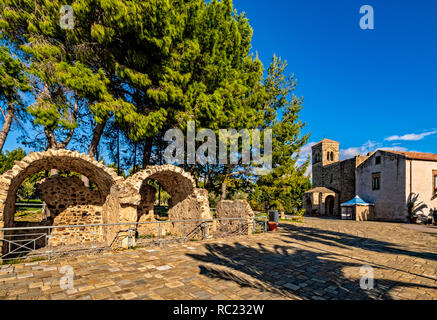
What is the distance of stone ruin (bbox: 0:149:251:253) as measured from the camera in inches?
346

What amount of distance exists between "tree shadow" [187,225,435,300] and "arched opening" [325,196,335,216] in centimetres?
2534

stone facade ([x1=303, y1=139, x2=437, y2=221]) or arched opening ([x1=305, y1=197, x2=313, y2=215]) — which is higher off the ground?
stone facade ([x1=303, y1=139, x2=437, y2=221])

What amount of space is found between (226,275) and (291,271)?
181 centimetres

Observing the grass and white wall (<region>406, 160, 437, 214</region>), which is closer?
the grass

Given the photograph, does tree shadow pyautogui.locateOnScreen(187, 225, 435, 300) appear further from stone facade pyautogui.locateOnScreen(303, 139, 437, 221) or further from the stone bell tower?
the stone bell tower

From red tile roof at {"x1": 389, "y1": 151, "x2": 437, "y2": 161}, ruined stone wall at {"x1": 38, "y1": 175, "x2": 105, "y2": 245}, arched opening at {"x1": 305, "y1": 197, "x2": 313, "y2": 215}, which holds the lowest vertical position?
arched opening at {"x1": 305, "y1": 197, "x2": 313, "y2": 215}

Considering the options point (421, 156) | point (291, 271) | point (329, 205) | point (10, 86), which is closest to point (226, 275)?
point (291, 271)

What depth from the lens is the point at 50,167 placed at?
32.0 ft

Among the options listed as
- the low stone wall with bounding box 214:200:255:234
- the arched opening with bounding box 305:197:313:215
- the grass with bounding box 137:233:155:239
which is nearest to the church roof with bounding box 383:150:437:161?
the arched opening with bounding box 305:197:313:215

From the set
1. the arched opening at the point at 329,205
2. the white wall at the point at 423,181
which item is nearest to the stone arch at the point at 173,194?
→ the white wall at the point at 423,181

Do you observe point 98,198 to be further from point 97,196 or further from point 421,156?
point 421,156

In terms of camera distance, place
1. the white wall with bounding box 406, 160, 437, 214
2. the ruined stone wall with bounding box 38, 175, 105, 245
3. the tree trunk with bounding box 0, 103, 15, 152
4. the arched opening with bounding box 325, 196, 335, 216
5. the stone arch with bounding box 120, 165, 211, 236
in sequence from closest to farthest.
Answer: the stone arch with bounding box 120, 165, 211, 236 → the ruined stone wall with bounding box 38, 175, 105, 245 → the tree trunk with bounding box 0, 103, 15, 152 → the white wall with bounding box 406, 160, 437, 214 → the arched opening with bounding box 325, 196, 335, 216

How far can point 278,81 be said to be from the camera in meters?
19.7
